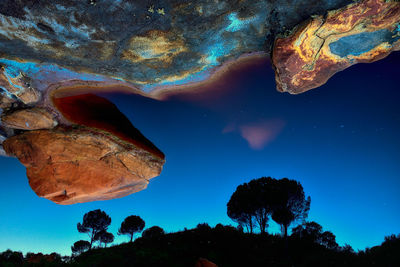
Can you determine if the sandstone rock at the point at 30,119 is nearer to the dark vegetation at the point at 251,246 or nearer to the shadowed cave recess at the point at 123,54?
the shadowed cave recess at the point at 123,54

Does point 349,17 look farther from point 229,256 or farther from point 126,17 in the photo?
point 229,256

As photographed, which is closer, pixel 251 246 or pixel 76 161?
pixel 76 161

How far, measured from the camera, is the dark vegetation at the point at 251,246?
10.8 metres

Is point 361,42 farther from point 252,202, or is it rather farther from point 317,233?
point 317,233

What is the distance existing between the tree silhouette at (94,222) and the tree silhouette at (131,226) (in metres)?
3.49

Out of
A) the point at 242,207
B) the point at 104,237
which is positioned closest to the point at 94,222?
the point at 104,237

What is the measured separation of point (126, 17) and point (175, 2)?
3.43 ft

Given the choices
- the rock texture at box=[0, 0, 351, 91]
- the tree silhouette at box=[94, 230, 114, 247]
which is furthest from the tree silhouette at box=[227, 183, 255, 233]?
the tree silhouette at box=[94, 230, 114, 247]

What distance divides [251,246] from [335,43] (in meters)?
14.1

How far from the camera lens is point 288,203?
21625 mm

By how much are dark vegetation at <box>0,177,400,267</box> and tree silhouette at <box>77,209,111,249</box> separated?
974 centimetres

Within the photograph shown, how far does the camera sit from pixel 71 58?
16.1 feet

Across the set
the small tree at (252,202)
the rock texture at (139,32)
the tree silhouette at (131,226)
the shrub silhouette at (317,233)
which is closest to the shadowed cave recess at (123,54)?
the rock texture at (139,32)

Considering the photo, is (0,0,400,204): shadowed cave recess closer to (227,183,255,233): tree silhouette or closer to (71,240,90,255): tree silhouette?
(227,183,255,233): tree silhouette
